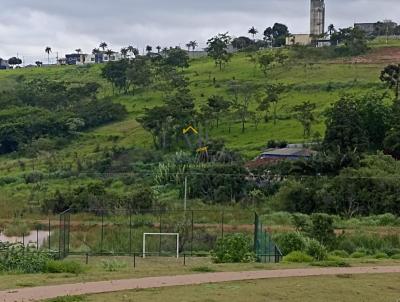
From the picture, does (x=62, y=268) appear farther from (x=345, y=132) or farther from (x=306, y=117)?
(x=306, y=117)

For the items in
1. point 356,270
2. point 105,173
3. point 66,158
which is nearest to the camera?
point 356,270

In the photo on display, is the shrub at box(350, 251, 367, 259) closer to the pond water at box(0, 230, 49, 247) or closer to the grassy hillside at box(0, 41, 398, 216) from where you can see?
the pond water at box(0, 230, 49, 247)

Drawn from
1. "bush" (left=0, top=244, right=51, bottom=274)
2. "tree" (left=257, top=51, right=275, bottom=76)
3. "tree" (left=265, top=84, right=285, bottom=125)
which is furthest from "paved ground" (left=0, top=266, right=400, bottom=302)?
"tree" (left=257, top=51, right=275, bottom=76)

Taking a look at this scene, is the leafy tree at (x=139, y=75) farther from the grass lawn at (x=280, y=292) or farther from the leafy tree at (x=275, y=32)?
the grass lawn at (x=280, y=292)

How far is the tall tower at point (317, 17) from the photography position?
451 feet

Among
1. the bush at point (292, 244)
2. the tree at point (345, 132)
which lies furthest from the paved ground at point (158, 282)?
the tree at point (345, 132)

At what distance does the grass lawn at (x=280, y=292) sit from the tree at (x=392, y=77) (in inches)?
1951

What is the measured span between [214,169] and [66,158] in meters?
19.6

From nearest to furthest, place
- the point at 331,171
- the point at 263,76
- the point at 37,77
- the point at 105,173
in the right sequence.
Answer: the point at 331,171, the point at 105,173, the point at 263,76, the point at 37,77

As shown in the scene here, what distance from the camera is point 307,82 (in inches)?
3260

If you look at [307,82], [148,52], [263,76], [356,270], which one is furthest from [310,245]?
[148,52]

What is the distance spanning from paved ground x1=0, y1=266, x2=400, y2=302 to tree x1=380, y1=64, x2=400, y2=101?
46729 mm

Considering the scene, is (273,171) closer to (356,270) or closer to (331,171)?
(331,171)

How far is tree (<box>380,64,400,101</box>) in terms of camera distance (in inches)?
2637
